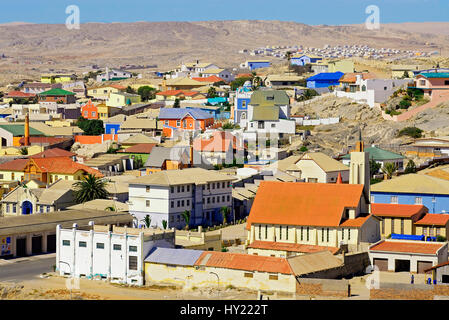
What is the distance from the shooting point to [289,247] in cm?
6128

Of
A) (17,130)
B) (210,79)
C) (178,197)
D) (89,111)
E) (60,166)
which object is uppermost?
(210,79)

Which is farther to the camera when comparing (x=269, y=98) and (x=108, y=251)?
(x=269, y=98)

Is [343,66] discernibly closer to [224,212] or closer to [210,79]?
[210,79]

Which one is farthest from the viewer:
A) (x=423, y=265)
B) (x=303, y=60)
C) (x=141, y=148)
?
(x=303, y=60)

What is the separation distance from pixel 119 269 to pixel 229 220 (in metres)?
22.5

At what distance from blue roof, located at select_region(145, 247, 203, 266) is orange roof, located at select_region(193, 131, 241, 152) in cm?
4296

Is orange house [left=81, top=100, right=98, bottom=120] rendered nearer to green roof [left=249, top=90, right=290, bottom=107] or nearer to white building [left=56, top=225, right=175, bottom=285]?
green roof [left=249, top=90, right=290, bottom=107]

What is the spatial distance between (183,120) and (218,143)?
18.0 m

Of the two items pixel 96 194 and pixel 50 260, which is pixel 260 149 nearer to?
pixel 96 194

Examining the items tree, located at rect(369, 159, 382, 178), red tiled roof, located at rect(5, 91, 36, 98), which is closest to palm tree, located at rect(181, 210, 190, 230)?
tree, located at rect(369, 159, 382, 178)

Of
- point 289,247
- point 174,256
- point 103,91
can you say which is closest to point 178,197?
point 289,247

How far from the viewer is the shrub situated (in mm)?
96938

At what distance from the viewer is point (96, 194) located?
78125 mm

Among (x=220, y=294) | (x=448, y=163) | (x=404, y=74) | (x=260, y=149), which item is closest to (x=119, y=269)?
(x=220, y=294)
